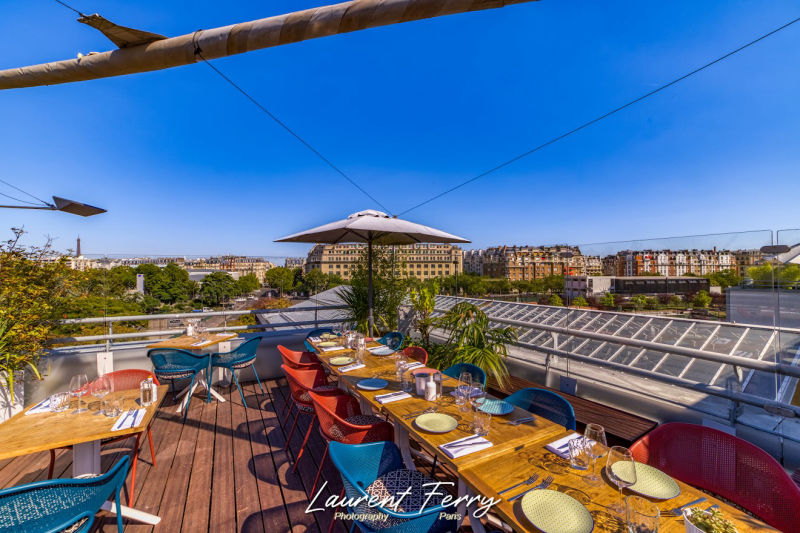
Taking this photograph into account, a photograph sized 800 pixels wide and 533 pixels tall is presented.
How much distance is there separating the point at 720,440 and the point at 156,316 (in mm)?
5655

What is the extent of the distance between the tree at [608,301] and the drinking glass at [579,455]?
3.54m

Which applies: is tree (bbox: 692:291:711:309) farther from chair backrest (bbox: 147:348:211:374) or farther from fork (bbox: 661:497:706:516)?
chair backrest (bbox: 147:348:211:374)

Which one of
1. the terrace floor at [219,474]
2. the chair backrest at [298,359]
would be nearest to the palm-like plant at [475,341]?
the chair backrest at [298,359]

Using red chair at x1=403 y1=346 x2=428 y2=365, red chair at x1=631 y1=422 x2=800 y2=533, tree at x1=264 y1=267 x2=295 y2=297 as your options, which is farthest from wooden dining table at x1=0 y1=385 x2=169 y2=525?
tree at x1=264 y1=267 x2=295 y2=297

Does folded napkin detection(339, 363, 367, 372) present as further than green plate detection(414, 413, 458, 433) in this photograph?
Yes

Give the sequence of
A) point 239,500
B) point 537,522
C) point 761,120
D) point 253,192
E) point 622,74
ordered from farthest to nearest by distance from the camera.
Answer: point 253,192
point 761,120
point 622,74
point 239,500
point 537,522

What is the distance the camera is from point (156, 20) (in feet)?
12.7

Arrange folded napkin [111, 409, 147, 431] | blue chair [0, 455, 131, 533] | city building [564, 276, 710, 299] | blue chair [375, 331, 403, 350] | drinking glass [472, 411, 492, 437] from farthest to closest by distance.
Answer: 1. blue chair [375, 331, 403, 350]
2. city building [564, 276, 710, 299]
3. folded napkin [111, 409, 147, 431]
4. drinking glass [472, 411, 492, 437]
5. blue chair [0, 455, 131, 533]

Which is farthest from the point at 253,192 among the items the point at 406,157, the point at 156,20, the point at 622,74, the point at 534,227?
the point at 534,227

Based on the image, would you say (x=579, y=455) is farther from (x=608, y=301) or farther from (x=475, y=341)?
(x=608, y=301)

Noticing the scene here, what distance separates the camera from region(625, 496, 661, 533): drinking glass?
1.05 metres

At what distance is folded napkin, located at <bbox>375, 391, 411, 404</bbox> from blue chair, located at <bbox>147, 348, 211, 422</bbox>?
2.55m

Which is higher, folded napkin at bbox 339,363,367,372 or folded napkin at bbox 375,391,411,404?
folded napkin at bbox 375,391,411,404

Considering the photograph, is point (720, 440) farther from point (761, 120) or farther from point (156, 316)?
point (761, 120)
